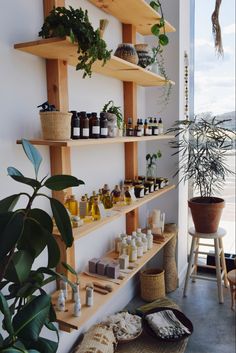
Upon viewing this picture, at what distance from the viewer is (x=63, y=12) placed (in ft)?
4.80

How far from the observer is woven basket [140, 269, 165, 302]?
274cm

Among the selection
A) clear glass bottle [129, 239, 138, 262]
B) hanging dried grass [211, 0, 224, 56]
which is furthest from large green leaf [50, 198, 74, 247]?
hanging dried grass [211, 0, 224, 56]

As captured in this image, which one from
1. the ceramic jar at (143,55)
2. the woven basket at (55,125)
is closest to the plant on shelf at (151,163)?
the ceramic jar at (143,55)

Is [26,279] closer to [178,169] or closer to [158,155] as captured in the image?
[158,155]

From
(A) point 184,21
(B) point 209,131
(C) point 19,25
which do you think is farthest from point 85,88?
(A) point 184,21

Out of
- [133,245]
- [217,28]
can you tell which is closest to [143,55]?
[217,28]

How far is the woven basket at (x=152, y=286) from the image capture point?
2744mm

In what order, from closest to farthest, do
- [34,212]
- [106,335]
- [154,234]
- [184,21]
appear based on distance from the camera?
1. [34,212]
2. [106,335]
3. [154,234]
4. [184,21]

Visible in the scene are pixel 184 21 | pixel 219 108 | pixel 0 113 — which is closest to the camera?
pixel 0 113

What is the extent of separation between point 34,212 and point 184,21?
8.06 feet

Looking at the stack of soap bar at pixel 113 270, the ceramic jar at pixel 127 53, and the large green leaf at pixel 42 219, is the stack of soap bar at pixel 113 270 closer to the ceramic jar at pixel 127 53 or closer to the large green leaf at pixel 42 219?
the large green leaf at pixel 42 219

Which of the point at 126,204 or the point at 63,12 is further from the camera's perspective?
the point at 126,204

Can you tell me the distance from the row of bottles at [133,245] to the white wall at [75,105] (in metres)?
0.10

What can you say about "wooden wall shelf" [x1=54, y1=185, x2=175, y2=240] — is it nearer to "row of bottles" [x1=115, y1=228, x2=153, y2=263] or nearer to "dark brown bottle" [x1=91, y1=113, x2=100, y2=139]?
"row of bottles" [x1=115, y1=228, x2=153, y2=263]
